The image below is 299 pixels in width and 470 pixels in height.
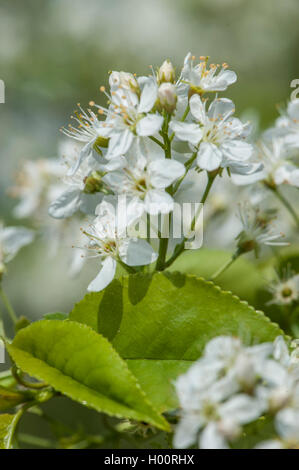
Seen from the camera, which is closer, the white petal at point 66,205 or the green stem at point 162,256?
the green stem at point 162,256

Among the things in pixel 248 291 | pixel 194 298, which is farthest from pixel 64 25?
pixel 194 298

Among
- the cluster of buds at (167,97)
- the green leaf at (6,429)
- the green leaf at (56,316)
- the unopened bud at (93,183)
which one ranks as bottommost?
the green leaf at (6,429)

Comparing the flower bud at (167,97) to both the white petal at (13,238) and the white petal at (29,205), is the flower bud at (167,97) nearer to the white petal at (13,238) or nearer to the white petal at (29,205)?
the white petal at (13,238)

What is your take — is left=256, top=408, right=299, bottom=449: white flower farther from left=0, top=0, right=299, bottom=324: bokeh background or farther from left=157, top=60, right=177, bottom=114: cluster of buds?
left=0, top=0, right=299, bottom=324: bokeh background

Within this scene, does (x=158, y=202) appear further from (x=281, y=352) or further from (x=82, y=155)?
(x=281, y=352)

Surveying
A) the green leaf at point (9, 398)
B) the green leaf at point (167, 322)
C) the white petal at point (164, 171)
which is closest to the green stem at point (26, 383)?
the green leaf at point (9, 398)

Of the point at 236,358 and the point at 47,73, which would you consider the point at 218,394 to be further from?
→ the point at 47,73

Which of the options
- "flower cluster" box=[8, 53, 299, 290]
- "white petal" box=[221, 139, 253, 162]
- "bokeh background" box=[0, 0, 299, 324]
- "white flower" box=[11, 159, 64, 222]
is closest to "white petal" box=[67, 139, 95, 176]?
"flower cluster" box=[8, 53, 299, 290]
